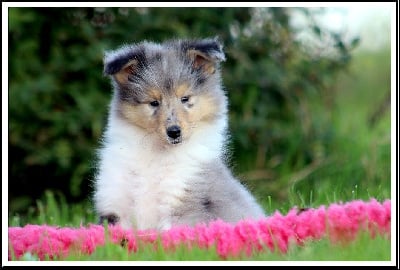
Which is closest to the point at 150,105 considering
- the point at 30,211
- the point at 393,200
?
the point at 393,200

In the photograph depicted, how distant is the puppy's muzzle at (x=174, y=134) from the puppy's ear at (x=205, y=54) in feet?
1.52

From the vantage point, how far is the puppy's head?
14.9ft

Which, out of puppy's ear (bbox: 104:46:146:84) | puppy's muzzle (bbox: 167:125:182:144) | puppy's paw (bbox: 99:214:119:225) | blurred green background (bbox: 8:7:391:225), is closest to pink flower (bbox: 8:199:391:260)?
puppy's paw (bbox: 99:214:119:225)

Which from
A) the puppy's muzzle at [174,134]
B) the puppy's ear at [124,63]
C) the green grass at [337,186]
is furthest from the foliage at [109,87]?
the puppy's muzzle at [174,134]

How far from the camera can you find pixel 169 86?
14.8 ft

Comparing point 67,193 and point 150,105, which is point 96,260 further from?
point 67,193

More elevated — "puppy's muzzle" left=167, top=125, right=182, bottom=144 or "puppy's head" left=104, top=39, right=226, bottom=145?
"puppy's head" left=104, top=39, right=226, bottom=145

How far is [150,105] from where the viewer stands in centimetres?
456

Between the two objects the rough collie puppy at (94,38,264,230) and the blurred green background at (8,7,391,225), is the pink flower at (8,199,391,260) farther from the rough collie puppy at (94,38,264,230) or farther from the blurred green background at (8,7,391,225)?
the blurred green background at (8,7,391,225)

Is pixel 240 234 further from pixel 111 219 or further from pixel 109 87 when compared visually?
pixel 109 87

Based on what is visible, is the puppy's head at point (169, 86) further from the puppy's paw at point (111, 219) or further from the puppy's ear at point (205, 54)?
the puppy's paw at point (111, 219)

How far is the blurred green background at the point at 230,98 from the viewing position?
7.52 metres

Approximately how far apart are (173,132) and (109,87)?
3.46 metres

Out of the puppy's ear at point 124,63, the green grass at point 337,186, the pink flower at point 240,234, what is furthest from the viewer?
the puppy's ear at point 124,63
